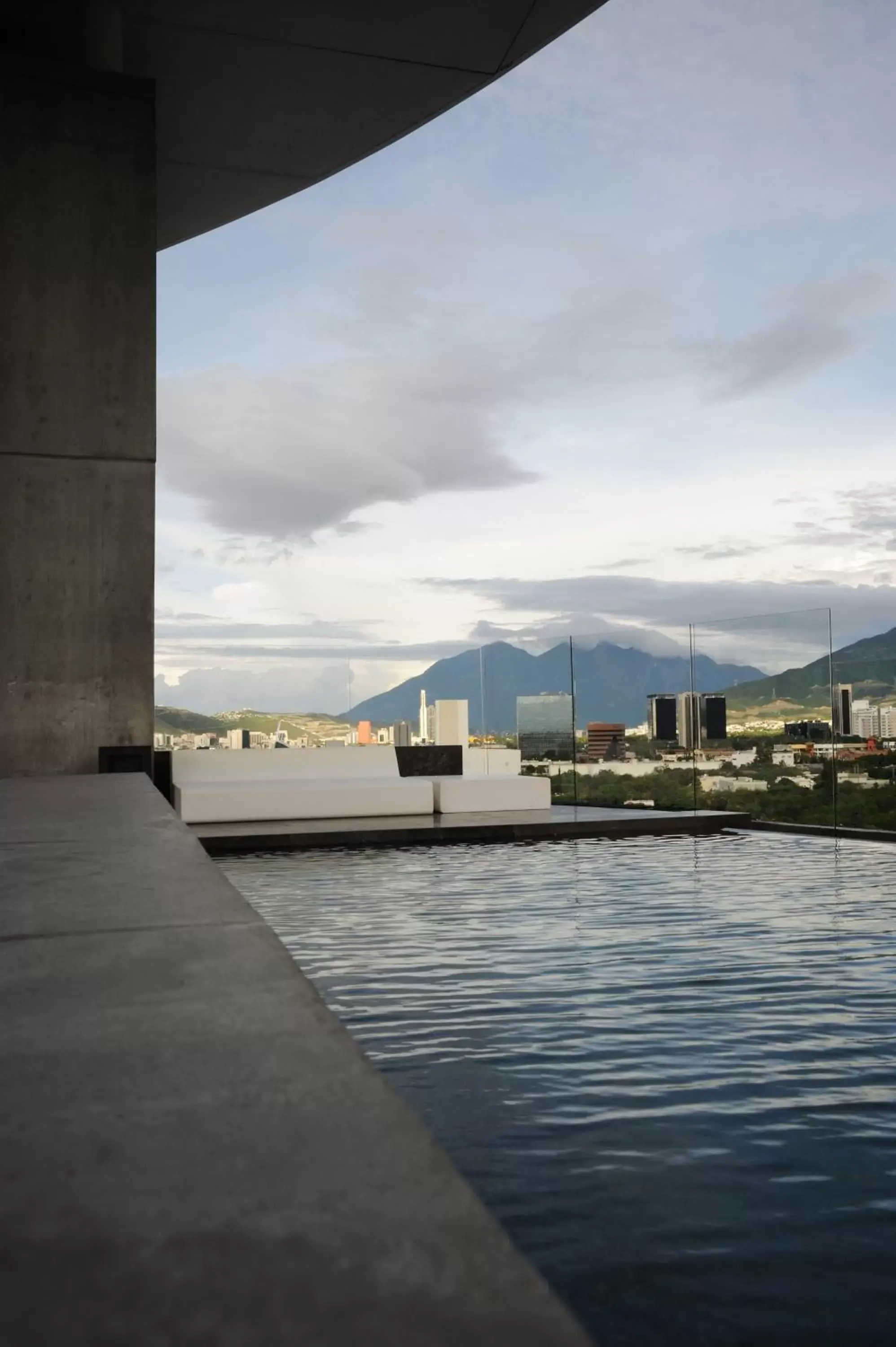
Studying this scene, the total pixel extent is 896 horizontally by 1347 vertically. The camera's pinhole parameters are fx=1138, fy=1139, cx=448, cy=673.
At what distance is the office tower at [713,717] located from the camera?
9.34 m

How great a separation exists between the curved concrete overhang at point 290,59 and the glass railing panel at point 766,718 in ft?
14.9

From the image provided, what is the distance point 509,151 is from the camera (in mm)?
14078

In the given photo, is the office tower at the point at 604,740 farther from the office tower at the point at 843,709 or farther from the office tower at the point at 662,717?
the office tower at the point at 843,709

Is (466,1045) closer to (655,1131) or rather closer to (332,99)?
(655,1131)

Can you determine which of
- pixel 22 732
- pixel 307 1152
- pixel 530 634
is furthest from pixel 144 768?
pixel 307 1152

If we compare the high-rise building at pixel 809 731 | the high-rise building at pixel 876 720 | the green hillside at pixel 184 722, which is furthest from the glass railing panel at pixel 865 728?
the green hillside at pixel 184 722

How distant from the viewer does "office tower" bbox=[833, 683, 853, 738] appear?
831cm

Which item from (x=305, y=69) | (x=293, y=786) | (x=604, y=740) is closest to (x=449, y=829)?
(x=293, y=786)

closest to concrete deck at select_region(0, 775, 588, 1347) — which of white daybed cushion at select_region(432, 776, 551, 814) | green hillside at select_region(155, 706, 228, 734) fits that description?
white daybed cushion at select_region(432, 776, 551, 814)

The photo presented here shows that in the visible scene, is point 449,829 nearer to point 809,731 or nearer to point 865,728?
point 809,731

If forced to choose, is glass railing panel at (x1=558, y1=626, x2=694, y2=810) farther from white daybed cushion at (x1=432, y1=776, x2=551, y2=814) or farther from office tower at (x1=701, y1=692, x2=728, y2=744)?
white daybed cushion at (x1=432, y1=776, x2=551, y2=814)

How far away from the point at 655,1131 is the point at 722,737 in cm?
739

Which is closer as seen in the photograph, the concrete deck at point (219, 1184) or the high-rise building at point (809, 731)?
the concrete deck at point (219, 1184)

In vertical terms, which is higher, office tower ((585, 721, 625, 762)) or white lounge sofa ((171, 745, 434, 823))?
office tower ((585, 721, 625, 762))
